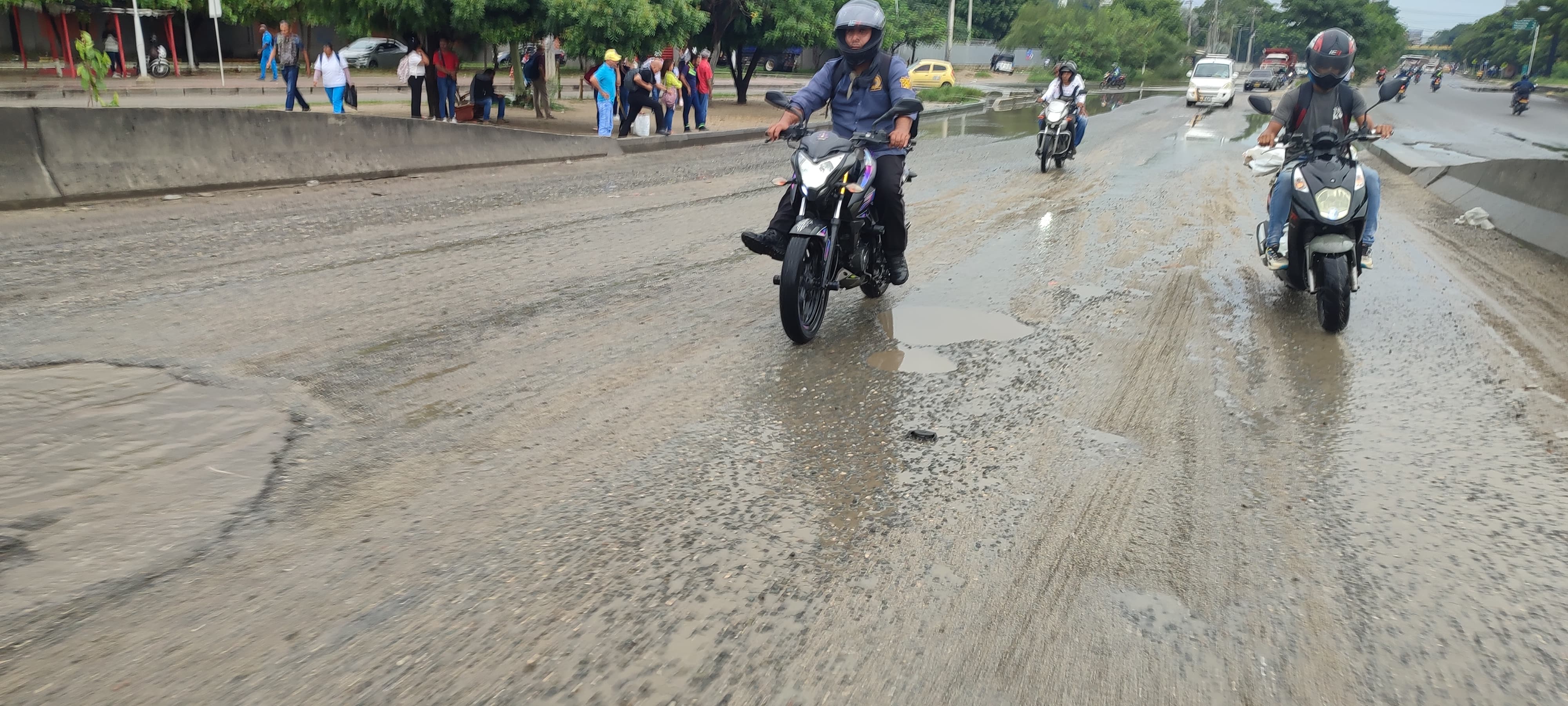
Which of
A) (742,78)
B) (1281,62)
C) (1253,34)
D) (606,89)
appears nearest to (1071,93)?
(606,89)

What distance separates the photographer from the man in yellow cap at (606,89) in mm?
18359

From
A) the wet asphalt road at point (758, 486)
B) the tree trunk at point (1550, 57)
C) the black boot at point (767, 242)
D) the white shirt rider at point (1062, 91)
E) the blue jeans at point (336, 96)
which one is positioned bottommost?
the wet asphalt road at point (758, 486)

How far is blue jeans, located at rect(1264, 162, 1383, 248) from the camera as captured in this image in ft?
21.9

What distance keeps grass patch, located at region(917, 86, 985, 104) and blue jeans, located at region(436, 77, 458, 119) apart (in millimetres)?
21315

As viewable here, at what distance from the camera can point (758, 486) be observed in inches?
156

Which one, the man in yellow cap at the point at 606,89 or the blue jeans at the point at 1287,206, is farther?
the man in yellow cap at the point at 606,89

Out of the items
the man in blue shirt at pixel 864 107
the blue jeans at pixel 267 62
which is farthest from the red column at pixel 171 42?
the man in blue shirt at pixel 864 107

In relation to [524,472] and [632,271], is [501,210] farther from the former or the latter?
[524,472]

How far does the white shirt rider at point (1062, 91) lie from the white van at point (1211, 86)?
2314cm

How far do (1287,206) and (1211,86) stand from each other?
33096mm

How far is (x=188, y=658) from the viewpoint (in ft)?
8.92

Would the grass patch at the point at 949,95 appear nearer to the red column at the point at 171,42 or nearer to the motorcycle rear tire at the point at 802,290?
the red column at the point at 171,42

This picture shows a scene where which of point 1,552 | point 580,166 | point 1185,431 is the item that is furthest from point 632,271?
point 580,166

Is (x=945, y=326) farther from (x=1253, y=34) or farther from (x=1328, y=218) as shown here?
(x=1253, y=34)
